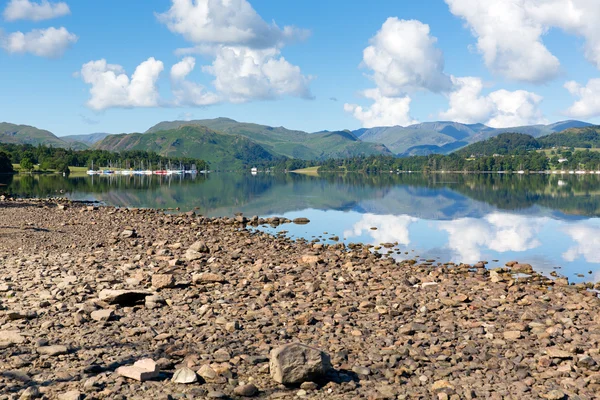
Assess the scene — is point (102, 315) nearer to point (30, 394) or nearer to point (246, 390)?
point (30, 394)

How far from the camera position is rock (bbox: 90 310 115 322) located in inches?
604

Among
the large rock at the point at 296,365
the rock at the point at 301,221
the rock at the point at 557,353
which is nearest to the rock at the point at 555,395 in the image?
the rock at the point at 557,353

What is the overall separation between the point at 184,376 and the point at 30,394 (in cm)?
310

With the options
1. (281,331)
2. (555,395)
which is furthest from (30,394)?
(555,395)

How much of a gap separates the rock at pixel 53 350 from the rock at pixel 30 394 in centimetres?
214

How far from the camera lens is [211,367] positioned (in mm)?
11875

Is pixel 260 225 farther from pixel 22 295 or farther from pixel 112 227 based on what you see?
pixel 22 295

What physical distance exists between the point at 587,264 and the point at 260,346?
28523mm

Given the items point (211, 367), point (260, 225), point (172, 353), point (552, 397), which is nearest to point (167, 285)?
point (172, 353)

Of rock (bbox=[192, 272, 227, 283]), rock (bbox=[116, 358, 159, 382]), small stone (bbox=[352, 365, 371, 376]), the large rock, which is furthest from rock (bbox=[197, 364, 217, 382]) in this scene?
rock (bbox=[192, 272, 227, 283])

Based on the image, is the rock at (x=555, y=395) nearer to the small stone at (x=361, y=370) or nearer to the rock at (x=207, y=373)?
the small stone at (x=361, y=370)

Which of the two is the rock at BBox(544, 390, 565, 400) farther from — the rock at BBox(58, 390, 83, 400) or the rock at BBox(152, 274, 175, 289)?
the rock at BBox(152, 274, 175, 289)

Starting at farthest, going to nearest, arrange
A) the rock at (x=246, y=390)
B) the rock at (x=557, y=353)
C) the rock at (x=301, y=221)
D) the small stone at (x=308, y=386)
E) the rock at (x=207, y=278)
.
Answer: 1. the rock at (x=301, y=221)
2. the rock at (x=207, y=278)
3. the rock at (x=557, y=353)
4. the small stone at (x=308, y=386)
5. the rock at (x=246, y=390)

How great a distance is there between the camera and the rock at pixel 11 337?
1304cm
